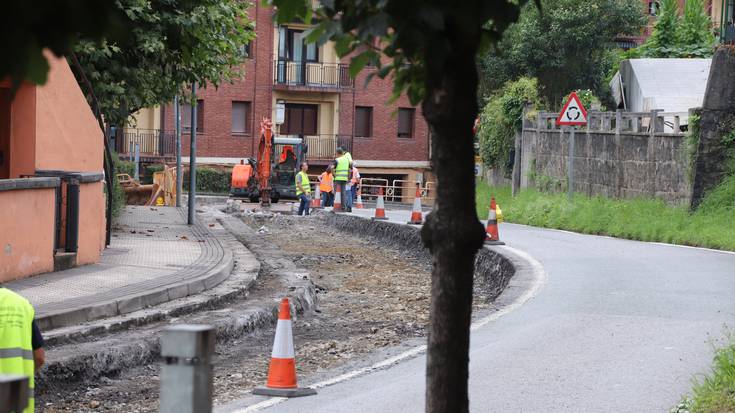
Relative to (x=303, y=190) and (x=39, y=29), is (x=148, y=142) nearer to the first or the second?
(x=303, y=190)

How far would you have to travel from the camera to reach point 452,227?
153 inches

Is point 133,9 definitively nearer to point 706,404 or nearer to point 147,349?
point 147,349

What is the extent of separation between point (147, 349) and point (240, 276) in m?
5.18

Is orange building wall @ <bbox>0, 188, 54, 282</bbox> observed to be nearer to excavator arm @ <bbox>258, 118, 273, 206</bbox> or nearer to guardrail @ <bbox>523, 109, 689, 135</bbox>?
guardrail @ <bbox>523, 109, 689, 135</bbox>

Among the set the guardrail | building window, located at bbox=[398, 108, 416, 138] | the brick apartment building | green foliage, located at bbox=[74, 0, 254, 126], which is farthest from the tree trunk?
building window, located at bbox=[398, 108, 416, 138]

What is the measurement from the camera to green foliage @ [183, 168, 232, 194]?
166 ft

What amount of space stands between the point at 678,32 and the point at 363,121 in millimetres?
16827

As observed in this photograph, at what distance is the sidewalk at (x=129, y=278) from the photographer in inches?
437

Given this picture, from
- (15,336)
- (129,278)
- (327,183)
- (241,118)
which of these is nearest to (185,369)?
(15,336)

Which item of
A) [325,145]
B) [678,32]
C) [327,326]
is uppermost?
[678,32]

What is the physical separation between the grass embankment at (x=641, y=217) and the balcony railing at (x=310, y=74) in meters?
22.5

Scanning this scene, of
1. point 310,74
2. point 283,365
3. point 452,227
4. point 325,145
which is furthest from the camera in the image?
point 325,145

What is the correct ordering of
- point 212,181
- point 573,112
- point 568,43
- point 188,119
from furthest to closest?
point 212,181, point 188,119, point 568,43, point 573,112

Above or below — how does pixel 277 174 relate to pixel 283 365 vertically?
above
